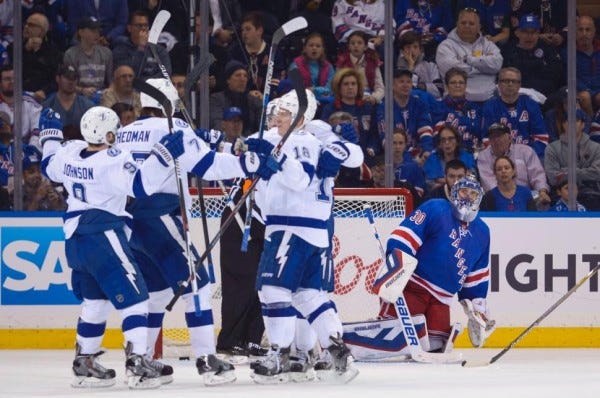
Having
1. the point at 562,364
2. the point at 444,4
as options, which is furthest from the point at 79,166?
the point at 444,4

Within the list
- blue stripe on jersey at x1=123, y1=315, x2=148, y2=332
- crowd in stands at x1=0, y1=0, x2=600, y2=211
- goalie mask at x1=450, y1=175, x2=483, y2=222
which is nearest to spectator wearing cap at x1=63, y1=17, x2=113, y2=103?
crowd in stands at x1=0, y1=0, x2=600, y2=211

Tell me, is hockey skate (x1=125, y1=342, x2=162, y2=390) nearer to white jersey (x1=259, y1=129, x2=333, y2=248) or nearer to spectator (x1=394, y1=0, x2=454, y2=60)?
white jersey (x1=259, y1=129, x2=333, y2=248)

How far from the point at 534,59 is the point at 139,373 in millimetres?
4104

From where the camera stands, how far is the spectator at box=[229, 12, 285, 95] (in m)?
9.49

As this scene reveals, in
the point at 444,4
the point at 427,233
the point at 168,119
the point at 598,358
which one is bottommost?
the point at 598,358

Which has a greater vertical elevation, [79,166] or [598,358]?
[79,166]

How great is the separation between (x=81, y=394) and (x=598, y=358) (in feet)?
10.0

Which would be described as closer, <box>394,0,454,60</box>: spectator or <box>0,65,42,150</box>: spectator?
<box>0,65,42,150</box>: spectator

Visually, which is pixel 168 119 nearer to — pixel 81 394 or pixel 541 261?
pixel 81 394

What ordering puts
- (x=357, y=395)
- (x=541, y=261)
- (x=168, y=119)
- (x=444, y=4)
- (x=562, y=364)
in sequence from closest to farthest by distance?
1. (x=357, y=395)
2. (x=168, y=119)
3. (x=562, y=364)
4. (x=541, y=261)
5. (x=444, y=4)

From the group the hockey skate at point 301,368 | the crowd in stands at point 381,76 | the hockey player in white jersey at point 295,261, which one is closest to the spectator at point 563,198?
the crowd in stands at point 381,76

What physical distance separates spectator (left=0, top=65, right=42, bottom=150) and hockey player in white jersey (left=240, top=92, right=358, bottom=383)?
2.45 metres

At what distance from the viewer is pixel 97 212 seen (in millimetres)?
6496

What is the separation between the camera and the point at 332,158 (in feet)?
21.9
